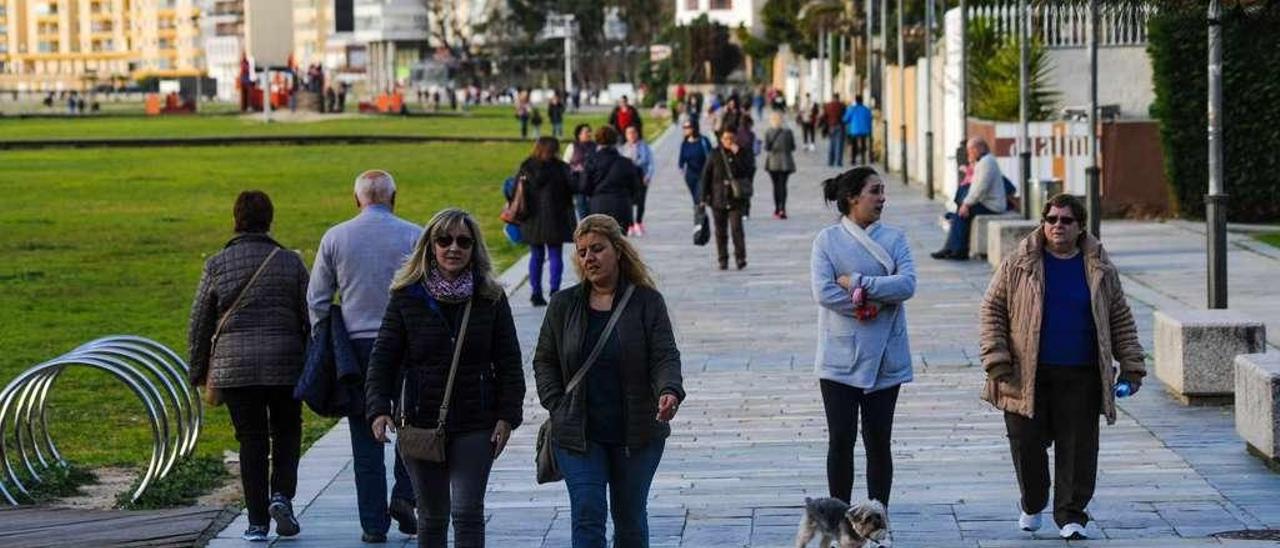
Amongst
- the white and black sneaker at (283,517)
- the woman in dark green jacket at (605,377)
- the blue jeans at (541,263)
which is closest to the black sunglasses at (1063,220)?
the woman in dark green jacket at (605,377)

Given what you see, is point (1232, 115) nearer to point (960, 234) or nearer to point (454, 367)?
point (960, 234)

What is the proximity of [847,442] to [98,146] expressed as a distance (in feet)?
219

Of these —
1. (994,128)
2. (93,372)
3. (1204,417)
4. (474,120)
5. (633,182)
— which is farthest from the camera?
(474,120)

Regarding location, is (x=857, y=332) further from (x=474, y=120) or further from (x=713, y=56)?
(x=713, y=56)

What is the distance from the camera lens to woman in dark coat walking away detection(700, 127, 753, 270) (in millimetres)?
24000

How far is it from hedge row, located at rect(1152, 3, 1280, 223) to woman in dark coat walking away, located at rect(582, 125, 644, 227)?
8822 millimetres

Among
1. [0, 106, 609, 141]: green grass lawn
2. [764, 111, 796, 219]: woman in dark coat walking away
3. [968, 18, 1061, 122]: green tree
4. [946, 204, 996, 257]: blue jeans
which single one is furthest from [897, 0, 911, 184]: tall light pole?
[0, 106, 609, 141]: green grass lawn

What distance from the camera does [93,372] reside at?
1809 cm

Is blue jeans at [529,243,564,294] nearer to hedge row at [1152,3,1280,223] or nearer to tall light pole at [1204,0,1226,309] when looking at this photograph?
tall light pole at [1204,0,1226,309]

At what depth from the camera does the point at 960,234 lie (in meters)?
25.2

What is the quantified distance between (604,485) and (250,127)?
93299mm

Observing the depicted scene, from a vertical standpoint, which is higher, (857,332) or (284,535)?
(857,332)

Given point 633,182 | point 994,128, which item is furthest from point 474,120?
point 633,182

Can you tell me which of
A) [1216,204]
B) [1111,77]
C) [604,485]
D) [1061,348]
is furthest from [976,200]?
[604,485]
